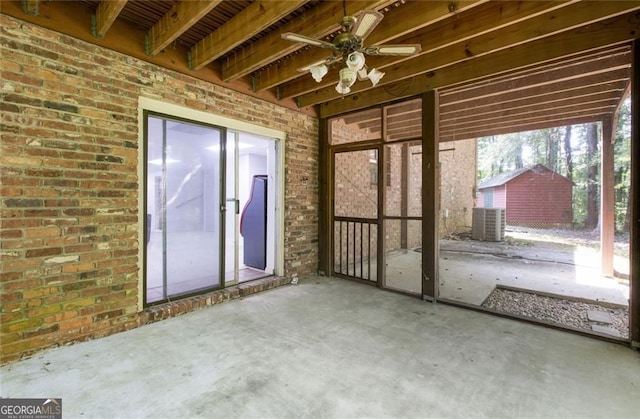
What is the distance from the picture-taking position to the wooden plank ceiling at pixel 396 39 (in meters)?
2.29

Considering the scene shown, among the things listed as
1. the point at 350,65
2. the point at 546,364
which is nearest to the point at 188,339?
the point at 350,65

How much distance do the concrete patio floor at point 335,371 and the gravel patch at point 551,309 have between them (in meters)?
0.61

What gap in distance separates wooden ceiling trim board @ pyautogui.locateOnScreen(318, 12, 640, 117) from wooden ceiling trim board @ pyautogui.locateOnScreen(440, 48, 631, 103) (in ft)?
0.66

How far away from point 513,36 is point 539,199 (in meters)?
10.6

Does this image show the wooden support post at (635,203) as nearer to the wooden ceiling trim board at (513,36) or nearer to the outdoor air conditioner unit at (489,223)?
the wooden ceiling trim board at (513,36)

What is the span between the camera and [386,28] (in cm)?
253

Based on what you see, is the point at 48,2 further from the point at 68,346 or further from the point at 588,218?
the point at 588,218

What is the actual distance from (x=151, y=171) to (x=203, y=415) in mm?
2410

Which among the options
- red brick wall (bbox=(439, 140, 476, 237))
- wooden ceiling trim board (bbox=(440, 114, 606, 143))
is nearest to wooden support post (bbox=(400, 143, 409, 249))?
wooden ceiling trim board (bbox=(440, 114, 606, 143))

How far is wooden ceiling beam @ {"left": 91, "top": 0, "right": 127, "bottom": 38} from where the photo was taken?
7.11ft

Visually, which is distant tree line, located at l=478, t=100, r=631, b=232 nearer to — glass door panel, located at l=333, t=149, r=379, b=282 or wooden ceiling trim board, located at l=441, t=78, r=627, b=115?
wooden ceiling trim board, located at l=441, t=78, r=627, b=115

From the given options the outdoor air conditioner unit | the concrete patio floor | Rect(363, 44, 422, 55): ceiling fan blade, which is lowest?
the concrete patio floor

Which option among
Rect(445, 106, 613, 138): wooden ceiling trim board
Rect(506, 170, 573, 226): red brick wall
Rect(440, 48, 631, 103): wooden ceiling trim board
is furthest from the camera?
Rect(506, 170, 573, 226): red brick wall

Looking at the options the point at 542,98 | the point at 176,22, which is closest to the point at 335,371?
the point at 176,22
